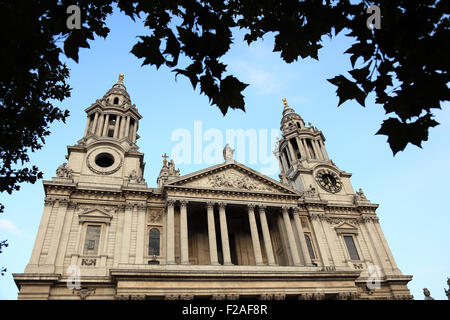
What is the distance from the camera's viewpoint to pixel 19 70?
5078 millimetres

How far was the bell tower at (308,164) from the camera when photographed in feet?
115

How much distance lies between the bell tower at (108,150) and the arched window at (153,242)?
4.56m

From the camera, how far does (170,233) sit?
25281 mm

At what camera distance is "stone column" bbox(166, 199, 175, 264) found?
23866 millimetres

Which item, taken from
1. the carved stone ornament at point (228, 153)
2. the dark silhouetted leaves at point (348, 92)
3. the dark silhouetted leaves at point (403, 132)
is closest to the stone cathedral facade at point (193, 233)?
the carved stone ornament at point (228, 153)

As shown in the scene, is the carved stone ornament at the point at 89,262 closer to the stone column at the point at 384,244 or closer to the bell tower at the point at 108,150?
the bell tower at the point at 108,150

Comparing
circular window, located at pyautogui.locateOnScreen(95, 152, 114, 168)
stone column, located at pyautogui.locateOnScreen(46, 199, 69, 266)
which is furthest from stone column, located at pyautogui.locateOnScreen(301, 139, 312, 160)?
stone column, located at pyautogui.locateOnScreen(46, 199, 69, 266)

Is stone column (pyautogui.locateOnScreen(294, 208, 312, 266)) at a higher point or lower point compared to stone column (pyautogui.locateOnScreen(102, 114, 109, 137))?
lower

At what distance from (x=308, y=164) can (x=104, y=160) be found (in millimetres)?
21970

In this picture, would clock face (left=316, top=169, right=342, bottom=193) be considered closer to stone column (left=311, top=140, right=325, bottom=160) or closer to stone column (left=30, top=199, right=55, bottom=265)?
stone column (left=311, top=140, right=325, bottom=160)

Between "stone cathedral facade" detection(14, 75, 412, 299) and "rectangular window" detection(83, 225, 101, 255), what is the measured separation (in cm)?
7

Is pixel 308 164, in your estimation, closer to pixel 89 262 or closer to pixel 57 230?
pixel 89 262

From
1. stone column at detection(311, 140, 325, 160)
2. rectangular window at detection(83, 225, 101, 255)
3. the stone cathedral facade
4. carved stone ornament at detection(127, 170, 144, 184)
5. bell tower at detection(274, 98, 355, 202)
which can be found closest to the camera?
the stone cathedral facade

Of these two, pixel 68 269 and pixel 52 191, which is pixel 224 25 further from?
pixel 52 191
